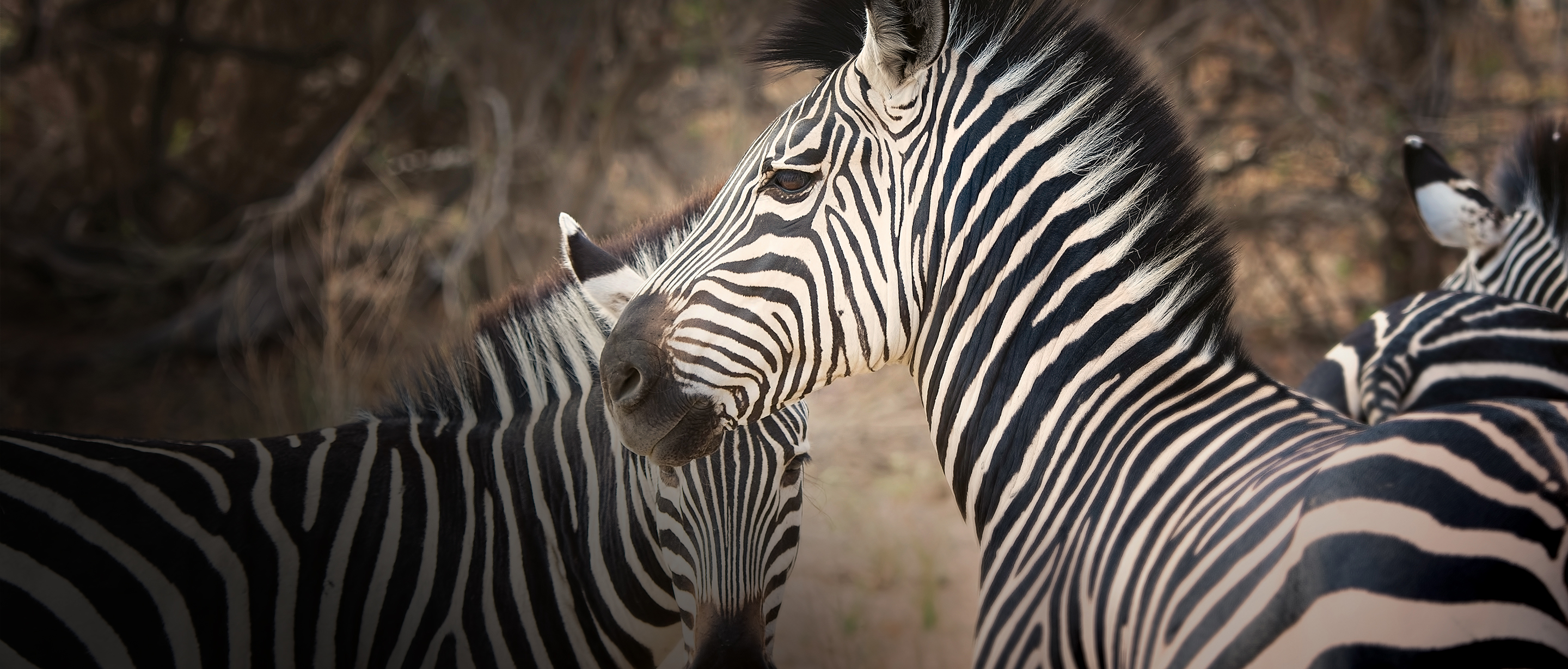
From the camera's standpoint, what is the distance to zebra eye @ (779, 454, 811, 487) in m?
2.55

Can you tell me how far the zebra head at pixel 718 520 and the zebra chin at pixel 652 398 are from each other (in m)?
0.48

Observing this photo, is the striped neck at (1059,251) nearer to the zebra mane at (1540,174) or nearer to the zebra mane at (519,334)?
the zebra mane at (519,334)

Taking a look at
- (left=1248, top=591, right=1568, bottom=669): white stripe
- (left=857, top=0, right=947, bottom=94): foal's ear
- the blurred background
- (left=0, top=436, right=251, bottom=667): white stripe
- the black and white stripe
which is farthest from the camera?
the blurred background

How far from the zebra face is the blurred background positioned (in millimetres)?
3303

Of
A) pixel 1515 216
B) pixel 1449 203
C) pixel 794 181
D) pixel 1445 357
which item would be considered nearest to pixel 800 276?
pixel 794 181

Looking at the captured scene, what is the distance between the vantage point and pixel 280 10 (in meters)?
8.25

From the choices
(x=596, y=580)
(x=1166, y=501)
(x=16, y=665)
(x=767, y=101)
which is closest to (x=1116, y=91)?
(x=1166, y=501)

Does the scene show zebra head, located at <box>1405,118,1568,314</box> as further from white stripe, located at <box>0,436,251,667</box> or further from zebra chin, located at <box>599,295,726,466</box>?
white stripe, located at <box>0,436,251,667</box>

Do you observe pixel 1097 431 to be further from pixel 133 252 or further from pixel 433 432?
pixel 133 252

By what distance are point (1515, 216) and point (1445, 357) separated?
96 centimetres

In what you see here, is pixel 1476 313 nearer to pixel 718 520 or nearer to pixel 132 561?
pixel 718 520

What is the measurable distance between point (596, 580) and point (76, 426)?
7189mm

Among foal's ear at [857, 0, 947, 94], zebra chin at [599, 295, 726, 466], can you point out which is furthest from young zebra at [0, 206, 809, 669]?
foal's ear at [857, 0, 947, 94]

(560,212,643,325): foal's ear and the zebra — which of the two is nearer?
(560,212,643,325): foal's ear
